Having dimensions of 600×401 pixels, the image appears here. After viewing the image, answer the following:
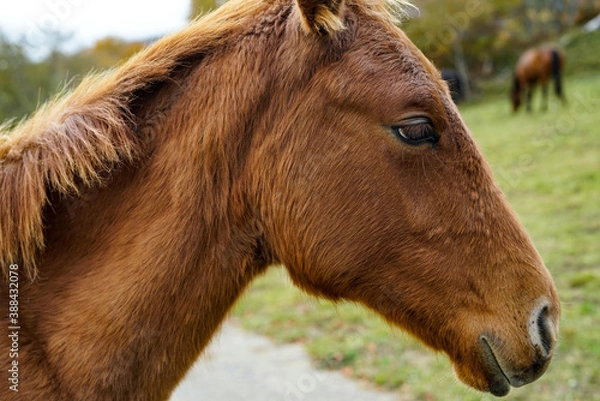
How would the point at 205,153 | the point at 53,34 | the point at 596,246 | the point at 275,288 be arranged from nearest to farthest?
the point at 205,153 → the point at 596,246 → the point at 275,288 → the point at 53,34

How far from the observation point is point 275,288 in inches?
331

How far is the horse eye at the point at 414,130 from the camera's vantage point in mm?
1861

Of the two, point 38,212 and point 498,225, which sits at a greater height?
point 38,212

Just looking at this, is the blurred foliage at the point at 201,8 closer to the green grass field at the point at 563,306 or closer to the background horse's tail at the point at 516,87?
the green grass field at the point at 563,306

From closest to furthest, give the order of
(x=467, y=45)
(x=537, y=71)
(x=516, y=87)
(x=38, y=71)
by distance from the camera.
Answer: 1. (x=38, y=71)
2. (x=516, y=87)
3. (x=537, y=71)
4. (x=467, y=45)

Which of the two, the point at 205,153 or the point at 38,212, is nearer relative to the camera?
the point at 38,212

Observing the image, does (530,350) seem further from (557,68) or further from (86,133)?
(557,68)

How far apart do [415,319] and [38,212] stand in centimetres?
146

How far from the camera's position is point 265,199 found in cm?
191

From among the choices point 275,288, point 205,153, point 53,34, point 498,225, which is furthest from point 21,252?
point 53,34

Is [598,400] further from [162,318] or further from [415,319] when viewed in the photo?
[162,318]

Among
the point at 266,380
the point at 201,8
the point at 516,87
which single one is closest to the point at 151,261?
the point at 201,8

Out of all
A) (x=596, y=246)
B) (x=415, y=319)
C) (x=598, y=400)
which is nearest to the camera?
(x=415, y=319)

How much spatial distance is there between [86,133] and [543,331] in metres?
1.83
